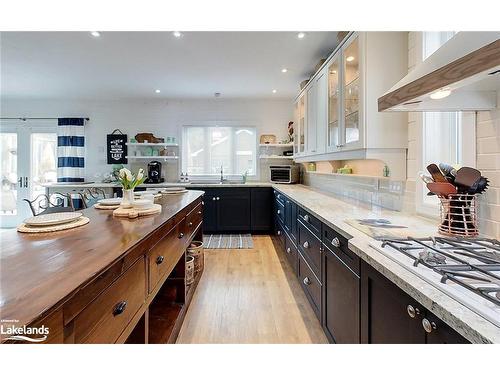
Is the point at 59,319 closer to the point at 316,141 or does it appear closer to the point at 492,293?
the point at 492,293

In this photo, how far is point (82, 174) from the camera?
5.92 metres

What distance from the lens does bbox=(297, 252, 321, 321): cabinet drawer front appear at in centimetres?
215

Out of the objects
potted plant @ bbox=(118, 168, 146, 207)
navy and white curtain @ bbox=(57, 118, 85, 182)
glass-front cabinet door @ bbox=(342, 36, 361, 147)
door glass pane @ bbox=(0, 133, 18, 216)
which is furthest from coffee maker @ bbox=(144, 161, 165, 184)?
glass-front cabinet door @ bbox=(342, 36, 361, 147)

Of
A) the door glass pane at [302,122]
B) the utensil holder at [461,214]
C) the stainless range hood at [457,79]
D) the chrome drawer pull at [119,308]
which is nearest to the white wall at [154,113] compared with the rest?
the door glass pane at [302,122]

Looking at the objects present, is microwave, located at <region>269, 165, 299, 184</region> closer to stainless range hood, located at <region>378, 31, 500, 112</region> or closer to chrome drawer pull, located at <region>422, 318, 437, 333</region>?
stainless range hood, located at <region>378, 31, 500, 112</region>

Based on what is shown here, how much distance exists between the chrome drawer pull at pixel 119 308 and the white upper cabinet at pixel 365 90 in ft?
6.16

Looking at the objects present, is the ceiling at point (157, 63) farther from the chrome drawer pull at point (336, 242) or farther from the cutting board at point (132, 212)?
the chrome drawer pull at point (336, 242)

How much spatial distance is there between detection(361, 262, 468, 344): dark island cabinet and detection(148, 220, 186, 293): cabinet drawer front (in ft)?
3.33

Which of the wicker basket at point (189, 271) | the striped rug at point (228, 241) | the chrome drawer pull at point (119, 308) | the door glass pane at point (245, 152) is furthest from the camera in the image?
the door glass pane at point (245, 152)

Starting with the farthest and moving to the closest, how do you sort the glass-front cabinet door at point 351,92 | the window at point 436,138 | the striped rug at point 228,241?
1. the striped rug at point 228,241
2. the glass-front cabinet door at point 351,92
3. the window at point 436,138

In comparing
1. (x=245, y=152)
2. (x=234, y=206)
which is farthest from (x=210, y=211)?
(x=245, y=152)

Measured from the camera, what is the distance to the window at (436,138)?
5.91 feet

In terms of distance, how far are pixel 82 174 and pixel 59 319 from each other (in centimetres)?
601
